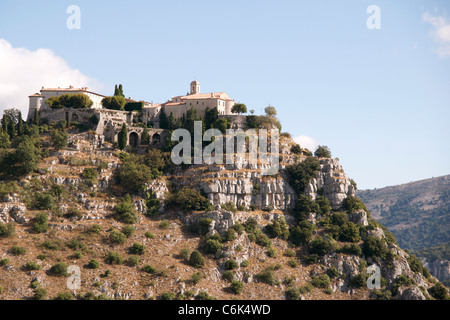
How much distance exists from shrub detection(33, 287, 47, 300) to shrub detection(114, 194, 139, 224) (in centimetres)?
1828

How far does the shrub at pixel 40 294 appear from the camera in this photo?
63906 millimetres

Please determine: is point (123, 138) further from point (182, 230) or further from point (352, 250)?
point (352, 250)

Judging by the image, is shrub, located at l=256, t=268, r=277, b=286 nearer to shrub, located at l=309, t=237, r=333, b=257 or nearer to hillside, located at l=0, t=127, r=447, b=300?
hillside, located at l=0, t=127, r=447, b=300

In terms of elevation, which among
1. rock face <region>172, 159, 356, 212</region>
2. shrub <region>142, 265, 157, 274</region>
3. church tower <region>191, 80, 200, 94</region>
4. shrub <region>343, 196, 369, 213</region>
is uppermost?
church tower <region>191, 80, 200, 94</region>

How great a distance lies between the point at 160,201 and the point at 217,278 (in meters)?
Result: 17.4

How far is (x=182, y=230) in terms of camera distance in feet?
268

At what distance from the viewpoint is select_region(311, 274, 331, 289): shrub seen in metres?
76.9

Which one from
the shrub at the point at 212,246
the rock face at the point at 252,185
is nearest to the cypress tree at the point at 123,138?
the rock face at the point at 252,185

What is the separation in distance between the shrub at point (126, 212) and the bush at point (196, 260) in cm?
1113

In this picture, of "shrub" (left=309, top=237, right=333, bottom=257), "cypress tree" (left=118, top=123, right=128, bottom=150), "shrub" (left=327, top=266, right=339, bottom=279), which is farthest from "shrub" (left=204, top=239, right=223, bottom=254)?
"cypress tree" (left=118, top=123, right=128, bottom=150)

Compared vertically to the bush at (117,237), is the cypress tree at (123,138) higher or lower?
higher

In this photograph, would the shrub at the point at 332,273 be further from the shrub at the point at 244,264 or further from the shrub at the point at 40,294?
the shrub at the point at 40,294
